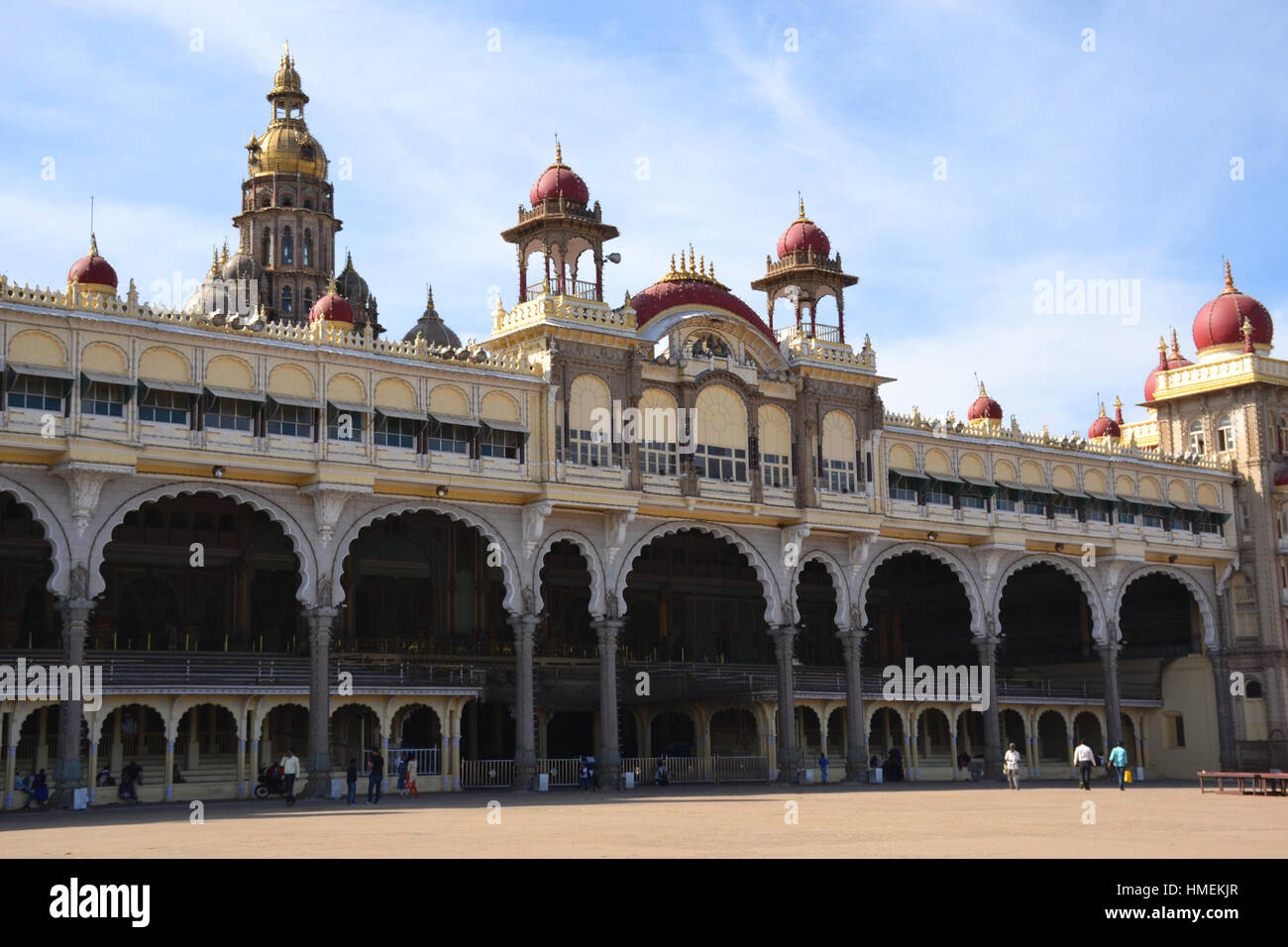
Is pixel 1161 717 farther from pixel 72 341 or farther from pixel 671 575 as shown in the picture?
pixel 72 341

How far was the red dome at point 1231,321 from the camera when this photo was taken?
64000mm

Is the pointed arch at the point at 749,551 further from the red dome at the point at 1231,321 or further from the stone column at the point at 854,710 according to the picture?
the red dome at the point at 1231,321

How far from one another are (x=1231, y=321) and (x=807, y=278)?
21.9 m

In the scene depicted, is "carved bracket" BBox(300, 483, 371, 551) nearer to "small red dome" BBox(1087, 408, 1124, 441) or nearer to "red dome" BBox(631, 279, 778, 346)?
"red dome" BBox(631, 279, 778, 346)

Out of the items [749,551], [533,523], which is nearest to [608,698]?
[533,523]

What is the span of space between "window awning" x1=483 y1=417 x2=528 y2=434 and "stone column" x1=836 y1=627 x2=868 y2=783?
14.2 meters

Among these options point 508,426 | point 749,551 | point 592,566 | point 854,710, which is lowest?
point 854,710

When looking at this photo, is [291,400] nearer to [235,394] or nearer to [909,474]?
[235,394]

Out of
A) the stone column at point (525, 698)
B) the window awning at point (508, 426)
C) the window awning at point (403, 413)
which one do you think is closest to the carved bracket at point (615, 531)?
the stone column at point (525, 698)

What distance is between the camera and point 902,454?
5394 centimetres

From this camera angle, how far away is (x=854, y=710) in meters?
51.6

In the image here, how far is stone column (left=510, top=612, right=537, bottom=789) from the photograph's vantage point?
4372 cm

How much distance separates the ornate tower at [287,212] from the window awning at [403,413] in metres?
34.1

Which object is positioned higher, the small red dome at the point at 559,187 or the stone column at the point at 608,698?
the small red dome at the point at 559,187
